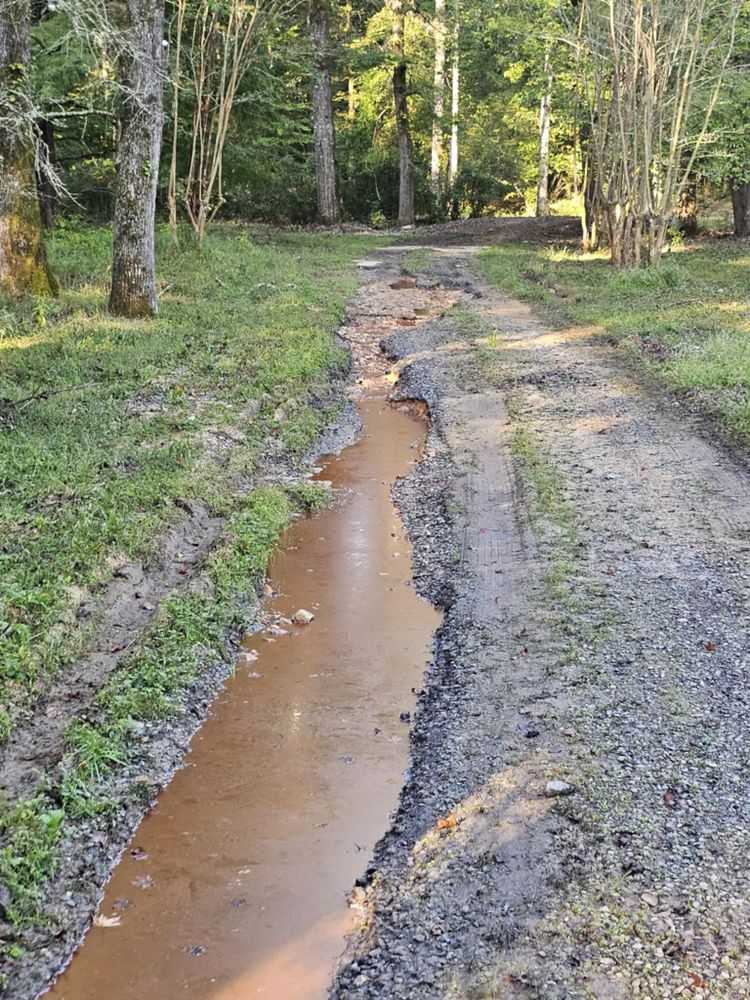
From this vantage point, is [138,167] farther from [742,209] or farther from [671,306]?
[742,209]

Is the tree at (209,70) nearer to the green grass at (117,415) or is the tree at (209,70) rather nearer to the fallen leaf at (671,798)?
the green grass at (117,415)

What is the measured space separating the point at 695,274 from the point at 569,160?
18.5 metres

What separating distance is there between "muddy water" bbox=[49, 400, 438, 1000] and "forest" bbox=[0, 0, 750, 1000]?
18 mm

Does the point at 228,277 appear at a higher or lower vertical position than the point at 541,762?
higher

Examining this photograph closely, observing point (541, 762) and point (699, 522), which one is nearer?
point (541, 762)

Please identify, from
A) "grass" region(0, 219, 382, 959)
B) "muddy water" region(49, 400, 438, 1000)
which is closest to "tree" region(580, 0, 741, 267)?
"grass" region(0, 219, 382, 959)

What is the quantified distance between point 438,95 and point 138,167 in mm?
23281

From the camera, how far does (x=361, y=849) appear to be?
3.88m

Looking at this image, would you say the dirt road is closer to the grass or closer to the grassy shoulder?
the grass

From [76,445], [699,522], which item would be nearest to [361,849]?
[699,522]

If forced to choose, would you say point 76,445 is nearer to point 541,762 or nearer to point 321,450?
point 321,450

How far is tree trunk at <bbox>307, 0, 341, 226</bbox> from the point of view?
25.3 metres

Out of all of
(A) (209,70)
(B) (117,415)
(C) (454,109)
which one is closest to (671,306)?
(B) (117,415)

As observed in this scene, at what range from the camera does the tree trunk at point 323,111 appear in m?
25.3
